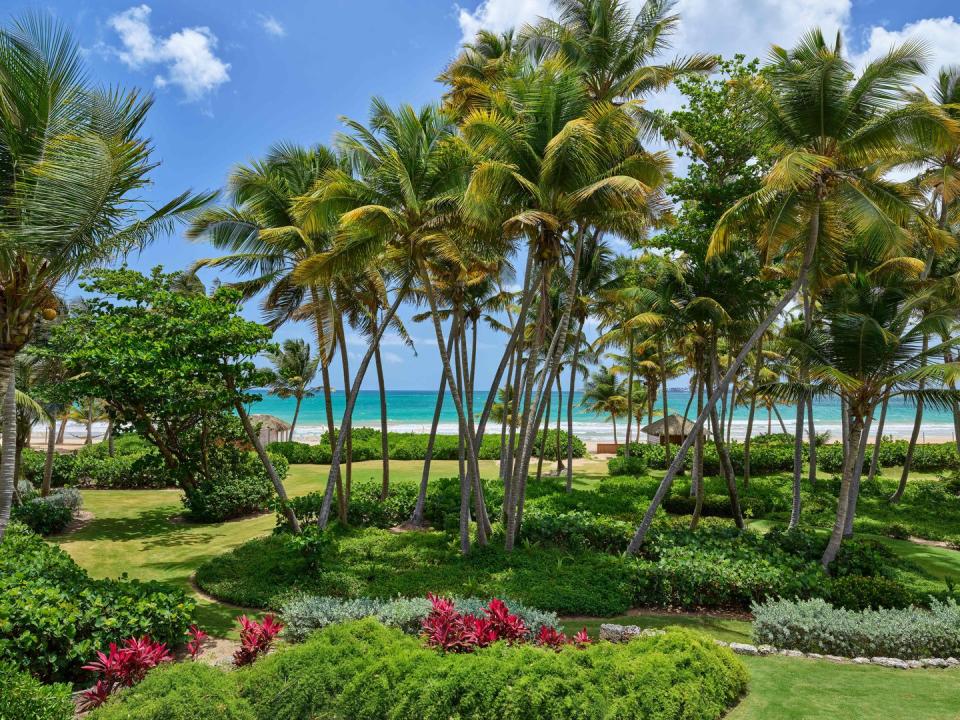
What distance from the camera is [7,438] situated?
7.01 meters

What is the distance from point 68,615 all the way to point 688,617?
8.03 metres

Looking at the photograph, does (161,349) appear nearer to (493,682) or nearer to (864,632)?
(493,682)

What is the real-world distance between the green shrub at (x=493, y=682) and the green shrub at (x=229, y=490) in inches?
406

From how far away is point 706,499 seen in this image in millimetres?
18078

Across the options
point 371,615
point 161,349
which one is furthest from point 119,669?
point 161,349

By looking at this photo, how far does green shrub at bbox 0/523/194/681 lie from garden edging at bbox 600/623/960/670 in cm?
513

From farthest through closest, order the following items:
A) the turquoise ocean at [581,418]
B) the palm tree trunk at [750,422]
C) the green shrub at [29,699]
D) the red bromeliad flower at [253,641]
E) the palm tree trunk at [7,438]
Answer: the turquoise ocean at [581,418] < the palm tree trunk at [750,422] < the palm tree trunk at [7,438] < the red bromeliad flower at [253,641] < the green shrub at [29,699]

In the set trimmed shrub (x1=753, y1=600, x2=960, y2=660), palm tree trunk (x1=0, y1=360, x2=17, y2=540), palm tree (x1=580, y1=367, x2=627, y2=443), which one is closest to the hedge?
palm tree (x1=580, y1=367, x2=627, y2=443)

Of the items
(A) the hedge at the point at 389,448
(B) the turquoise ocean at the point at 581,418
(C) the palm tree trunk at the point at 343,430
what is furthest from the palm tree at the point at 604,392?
(C) the palm tree trunk at the point at 343,430

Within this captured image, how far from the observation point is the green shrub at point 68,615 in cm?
564

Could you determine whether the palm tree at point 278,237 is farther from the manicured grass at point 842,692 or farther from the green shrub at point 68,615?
the manicured grass at point 842,692

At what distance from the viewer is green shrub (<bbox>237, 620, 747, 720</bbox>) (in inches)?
186

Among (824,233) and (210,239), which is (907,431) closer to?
(824,233)

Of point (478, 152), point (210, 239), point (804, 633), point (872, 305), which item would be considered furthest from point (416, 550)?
point (872, 305)
